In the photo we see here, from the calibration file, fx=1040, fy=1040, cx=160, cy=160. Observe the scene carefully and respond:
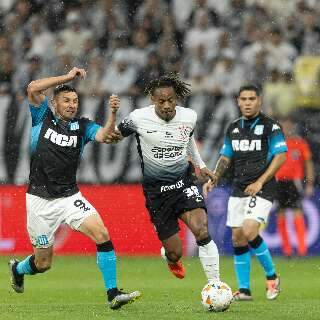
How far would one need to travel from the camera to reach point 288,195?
52.0ft

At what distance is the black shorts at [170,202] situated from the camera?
9.91 meters

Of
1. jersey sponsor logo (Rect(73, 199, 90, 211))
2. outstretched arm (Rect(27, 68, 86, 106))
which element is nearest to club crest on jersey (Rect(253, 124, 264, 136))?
jersey sponsor logo (Rect(73, 199, 90, 211))

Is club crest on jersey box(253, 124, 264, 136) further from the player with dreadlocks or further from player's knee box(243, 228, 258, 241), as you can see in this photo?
the player with dreadlocks

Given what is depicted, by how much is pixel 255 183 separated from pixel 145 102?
17.5 ft

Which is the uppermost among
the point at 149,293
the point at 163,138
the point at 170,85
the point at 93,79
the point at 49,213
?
the point at 170,85

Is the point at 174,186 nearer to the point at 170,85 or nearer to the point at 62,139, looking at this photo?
the point at 170,85

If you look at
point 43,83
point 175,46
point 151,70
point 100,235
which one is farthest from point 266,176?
point 175,46

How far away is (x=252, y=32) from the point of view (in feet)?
54.1

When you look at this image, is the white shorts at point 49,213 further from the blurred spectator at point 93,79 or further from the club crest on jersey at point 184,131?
the blurred spectator at point 93,79

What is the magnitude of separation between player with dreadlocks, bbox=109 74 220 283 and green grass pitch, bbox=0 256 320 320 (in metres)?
0.89

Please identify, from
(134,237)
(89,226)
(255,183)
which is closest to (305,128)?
(134,237)

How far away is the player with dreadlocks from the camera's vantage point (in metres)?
9.83

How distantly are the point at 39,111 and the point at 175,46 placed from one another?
6754 millimetres

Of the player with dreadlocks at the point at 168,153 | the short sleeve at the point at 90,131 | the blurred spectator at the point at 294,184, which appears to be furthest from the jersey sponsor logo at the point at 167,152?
the blurred spectator at the point at 294,184
